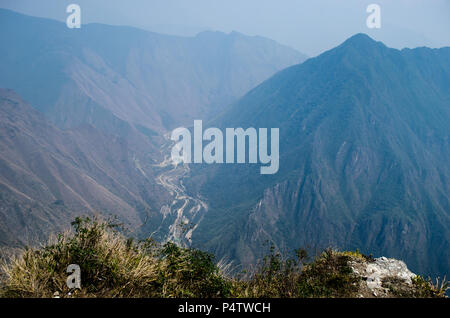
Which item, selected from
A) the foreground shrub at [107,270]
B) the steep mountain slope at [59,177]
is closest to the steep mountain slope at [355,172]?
the steep mountain slope at [59,177]

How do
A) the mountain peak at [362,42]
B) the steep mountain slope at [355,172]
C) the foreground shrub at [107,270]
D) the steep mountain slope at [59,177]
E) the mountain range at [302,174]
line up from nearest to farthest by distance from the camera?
the foreground shrub at [107,270]
the steep mountain slope at [59,177]
the mountain range at [302,174]
the steep mountain slope at [355,172]
the mountain peak at [362,42]

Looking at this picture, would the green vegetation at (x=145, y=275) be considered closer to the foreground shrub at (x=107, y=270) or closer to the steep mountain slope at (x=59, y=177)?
the foreground shrub at (x=107, y=270)

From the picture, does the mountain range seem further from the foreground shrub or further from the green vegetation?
the foreground shrub

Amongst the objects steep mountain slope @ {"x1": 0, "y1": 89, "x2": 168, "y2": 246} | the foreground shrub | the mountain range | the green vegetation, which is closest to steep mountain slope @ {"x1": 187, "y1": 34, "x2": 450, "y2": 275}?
the mountain range

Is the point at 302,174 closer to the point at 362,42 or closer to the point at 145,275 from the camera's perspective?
the point at 362,42

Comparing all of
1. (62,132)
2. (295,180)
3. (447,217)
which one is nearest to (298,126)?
(295,180)

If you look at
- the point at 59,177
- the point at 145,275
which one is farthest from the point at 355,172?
the point at 145,275
